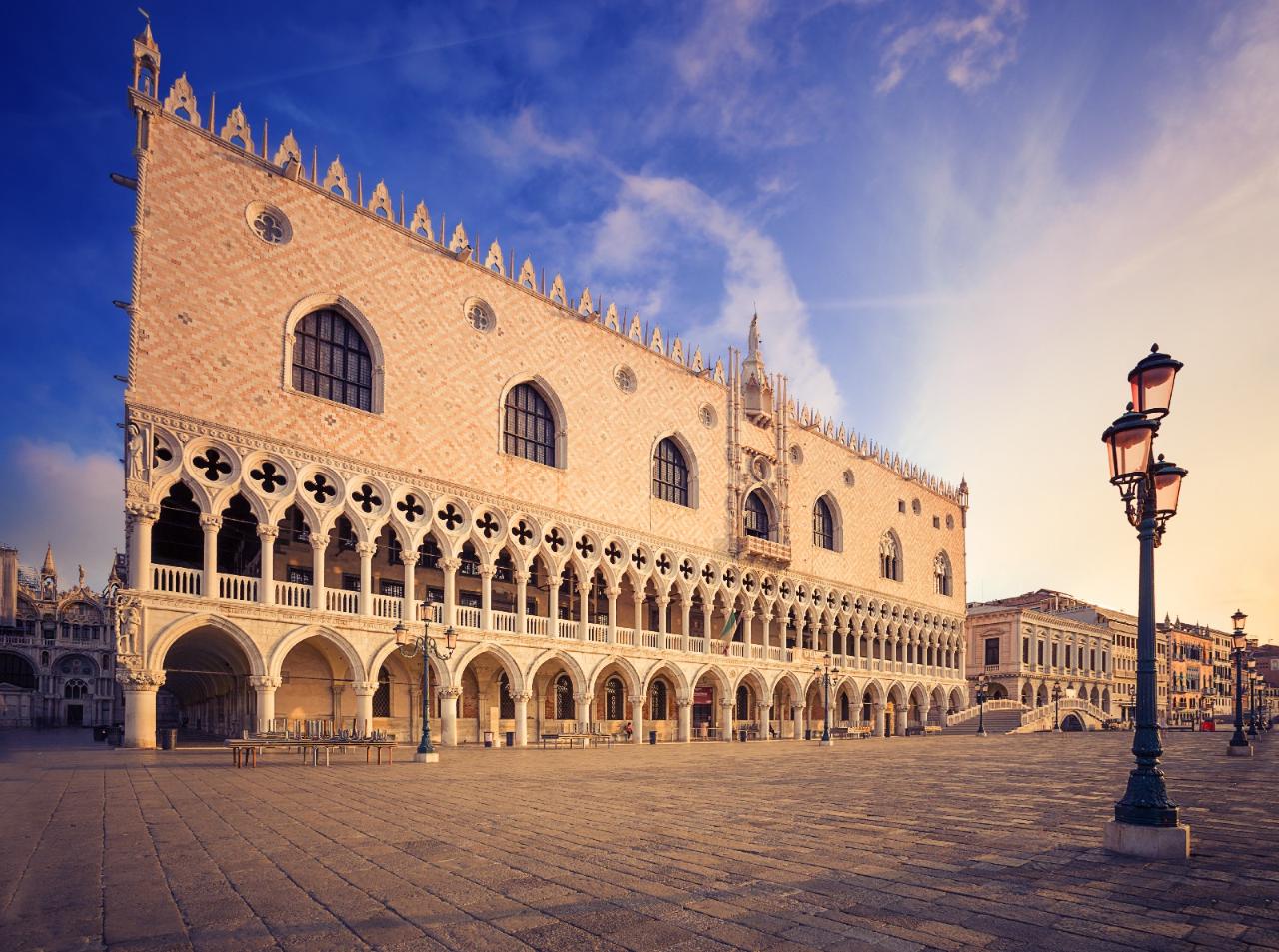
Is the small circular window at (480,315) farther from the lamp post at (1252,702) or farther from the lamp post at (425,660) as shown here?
the lamp post at (1252,702)

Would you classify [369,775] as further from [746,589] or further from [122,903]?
[746,589]

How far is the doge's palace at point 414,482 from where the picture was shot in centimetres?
2050

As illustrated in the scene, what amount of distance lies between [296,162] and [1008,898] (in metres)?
24.1

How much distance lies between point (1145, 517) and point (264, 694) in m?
19.8

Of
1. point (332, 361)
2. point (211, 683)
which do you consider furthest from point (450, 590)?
point (211, 683)

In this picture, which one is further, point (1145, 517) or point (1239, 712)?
point (1239, 712)

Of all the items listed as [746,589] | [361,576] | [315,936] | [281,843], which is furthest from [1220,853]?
[746,589]

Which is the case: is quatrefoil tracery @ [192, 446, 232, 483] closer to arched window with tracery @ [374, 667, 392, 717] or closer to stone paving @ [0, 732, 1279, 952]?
arched window with tracery @ [374, 667, 392, 717]

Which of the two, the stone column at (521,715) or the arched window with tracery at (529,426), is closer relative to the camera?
the stone column at (521,715)

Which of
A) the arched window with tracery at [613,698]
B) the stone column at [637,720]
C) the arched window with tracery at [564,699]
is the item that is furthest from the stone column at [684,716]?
the arched window with tracery at [564,699]

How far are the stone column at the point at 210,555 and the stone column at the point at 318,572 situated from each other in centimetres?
250

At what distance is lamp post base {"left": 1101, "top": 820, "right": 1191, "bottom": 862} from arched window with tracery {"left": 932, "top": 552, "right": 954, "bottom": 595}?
4896 centimetres

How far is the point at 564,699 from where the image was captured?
32.8m

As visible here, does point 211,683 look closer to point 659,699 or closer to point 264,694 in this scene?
point 264,694
